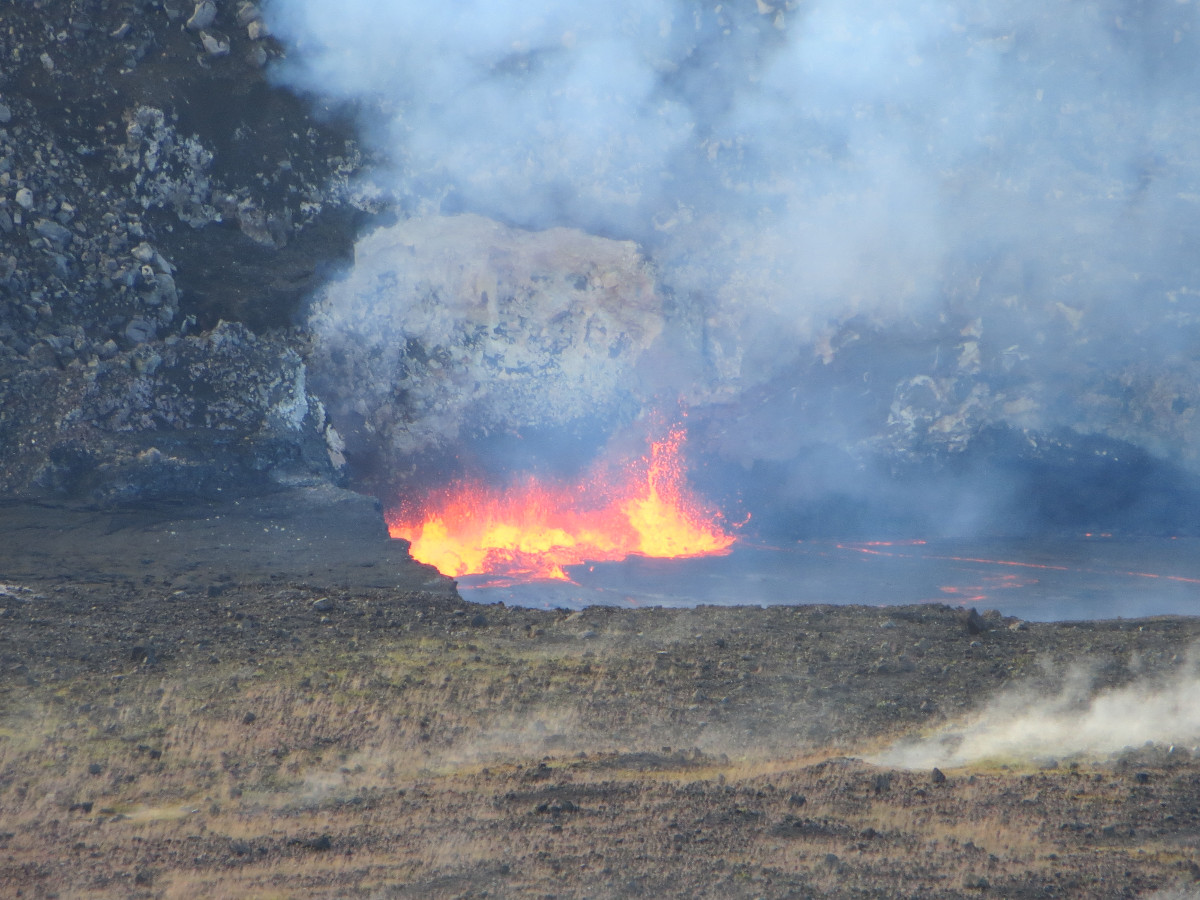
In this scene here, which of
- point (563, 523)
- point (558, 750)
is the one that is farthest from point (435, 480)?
point (558, 750)

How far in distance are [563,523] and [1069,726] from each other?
23670 millimetres

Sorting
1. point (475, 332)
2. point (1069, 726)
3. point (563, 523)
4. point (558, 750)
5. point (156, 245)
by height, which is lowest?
point (558, 750)

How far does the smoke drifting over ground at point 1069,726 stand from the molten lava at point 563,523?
59.2ft

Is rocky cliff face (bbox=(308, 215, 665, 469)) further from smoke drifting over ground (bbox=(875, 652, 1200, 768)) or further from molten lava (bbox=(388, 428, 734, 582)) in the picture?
smoke drifting over ground (bbox=(875, 652, 1200, 768))

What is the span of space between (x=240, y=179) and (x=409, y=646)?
21310 mm

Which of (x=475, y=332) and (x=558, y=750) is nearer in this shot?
(x=558, y=750)

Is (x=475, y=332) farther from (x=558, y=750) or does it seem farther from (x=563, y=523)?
(x=558, y=750)

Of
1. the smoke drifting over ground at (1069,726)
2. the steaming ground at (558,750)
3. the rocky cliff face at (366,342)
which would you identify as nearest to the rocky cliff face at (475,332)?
the rocky cliff face at (366,342)

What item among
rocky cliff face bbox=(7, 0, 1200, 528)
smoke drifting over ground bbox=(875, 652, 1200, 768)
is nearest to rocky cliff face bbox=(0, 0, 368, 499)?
rocky cliff face bbox=(7, 0, 1200, 528)

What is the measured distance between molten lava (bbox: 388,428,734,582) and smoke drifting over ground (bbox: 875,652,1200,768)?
18053mm

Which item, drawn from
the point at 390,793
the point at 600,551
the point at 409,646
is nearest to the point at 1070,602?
the point at 600,551

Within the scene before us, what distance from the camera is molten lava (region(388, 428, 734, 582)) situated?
123 feet

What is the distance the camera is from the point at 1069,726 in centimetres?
1866

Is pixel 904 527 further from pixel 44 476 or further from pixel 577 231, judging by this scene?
pixel 44 476
